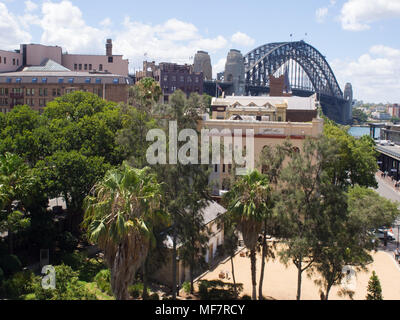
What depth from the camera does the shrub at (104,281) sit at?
113ft

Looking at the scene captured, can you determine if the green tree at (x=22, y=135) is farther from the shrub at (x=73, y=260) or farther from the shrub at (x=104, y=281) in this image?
the shrub at (x=104, y=281)

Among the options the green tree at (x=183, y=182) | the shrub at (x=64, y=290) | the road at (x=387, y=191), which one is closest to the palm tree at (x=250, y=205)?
the green tree at (x=183, y=182)

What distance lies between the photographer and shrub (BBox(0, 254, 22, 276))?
34969 millimetres

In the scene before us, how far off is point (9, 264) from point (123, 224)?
18.4 metres

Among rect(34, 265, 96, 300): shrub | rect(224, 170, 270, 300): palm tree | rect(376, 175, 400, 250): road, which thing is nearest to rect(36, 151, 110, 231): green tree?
rect(34, 265, 96, 300): shrub

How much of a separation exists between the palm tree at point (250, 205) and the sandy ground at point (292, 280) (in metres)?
7.65

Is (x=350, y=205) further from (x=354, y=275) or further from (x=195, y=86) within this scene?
(x=195, y=86)

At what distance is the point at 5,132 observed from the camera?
4459 centimetres

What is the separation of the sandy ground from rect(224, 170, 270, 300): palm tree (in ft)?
25.1

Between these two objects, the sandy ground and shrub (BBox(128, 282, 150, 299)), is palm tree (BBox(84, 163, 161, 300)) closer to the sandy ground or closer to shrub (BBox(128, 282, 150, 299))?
shrub (BBox(128, 282, 150, 299))

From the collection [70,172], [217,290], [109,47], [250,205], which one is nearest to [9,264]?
[70,172]

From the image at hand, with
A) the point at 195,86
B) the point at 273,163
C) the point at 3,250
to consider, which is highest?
the point at 195,86
